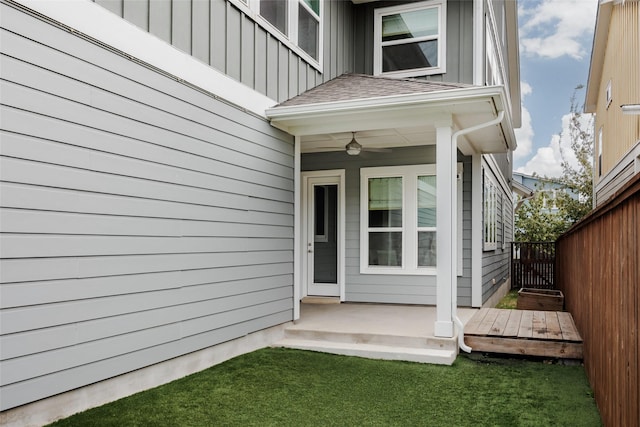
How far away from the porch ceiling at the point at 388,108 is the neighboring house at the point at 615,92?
163 centimetres

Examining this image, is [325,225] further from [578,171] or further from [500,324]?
[578,171]

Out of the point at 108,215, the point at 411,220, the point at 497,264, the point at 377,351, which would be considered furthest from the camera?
the point at 497,264

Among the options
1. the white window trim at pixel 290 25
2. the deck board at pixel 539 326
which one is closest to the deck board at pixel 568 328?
the deck board at pixel 539 326

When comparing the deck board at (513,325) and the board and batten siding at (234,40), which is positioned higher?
the board and batten siding at (234,40)

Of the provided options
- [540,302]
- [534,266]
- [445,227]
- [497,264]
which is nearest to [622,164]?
[540,302]

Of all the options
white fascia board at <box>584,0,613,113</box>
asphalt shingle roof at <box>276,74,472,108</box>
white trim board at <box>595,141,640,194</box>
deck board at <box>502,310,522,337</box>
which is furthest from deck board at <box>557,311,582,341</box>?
white fascia board at <box>584,0,613,113</box>

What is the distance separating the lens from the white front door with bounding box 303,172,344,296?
27.2 ft

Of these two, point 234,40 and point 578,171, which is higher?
point 578,171

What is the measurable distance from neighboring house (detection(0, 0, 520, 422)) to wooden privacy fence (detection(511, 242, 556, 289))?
5.44 m

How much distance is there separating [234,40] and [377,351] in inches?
131

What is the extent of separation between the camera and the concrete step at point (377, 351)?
16.6ft

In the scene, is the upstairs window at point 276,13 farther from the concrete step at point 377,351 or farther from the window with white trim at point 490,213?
the window with white trim at point 490,213

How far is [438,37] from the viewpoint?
759 centimetres

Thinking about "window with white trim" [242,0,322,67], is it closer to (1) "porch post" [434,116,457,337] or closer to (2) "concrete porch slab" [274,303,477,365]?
(1) "porch post" [434,116,457,337]
